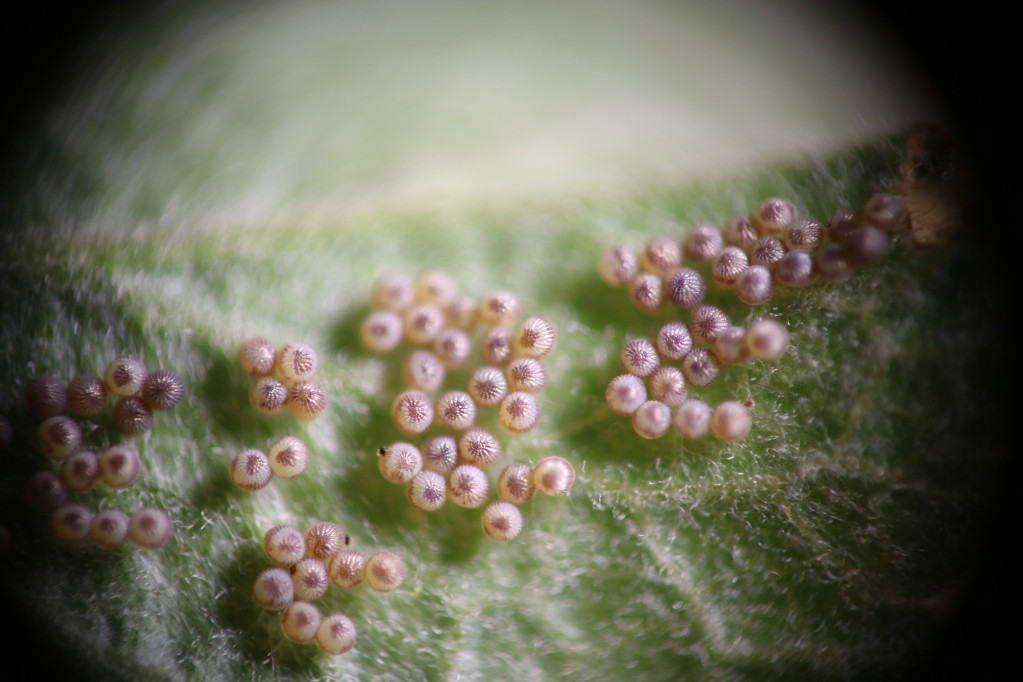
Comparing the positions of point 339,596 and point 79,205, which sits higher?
point 79,205

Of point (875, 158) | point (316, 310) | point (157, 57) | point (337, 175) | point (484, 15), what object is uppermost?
point (484, 15)

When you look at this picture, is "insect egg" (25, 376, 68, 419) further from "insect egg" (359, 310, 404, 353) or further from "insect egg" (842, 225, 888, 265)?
"insect egg" (842, 225, 888, 265)

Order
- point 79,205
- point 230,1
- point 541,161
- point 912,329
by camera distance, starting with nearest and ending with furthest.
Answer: point 912,329, point 79,205, point 541,161, point 230,1

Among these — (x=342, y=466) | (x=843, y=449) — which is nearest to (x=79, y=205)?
(x=342, y=466)

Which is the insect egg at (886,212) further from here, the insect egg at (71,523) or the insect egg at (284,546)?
the insect egg at (71,523)

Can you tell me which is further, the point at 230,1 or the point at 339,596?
the point at 230,1

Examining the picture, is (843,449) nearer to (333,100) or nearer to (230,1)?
(333,100)
